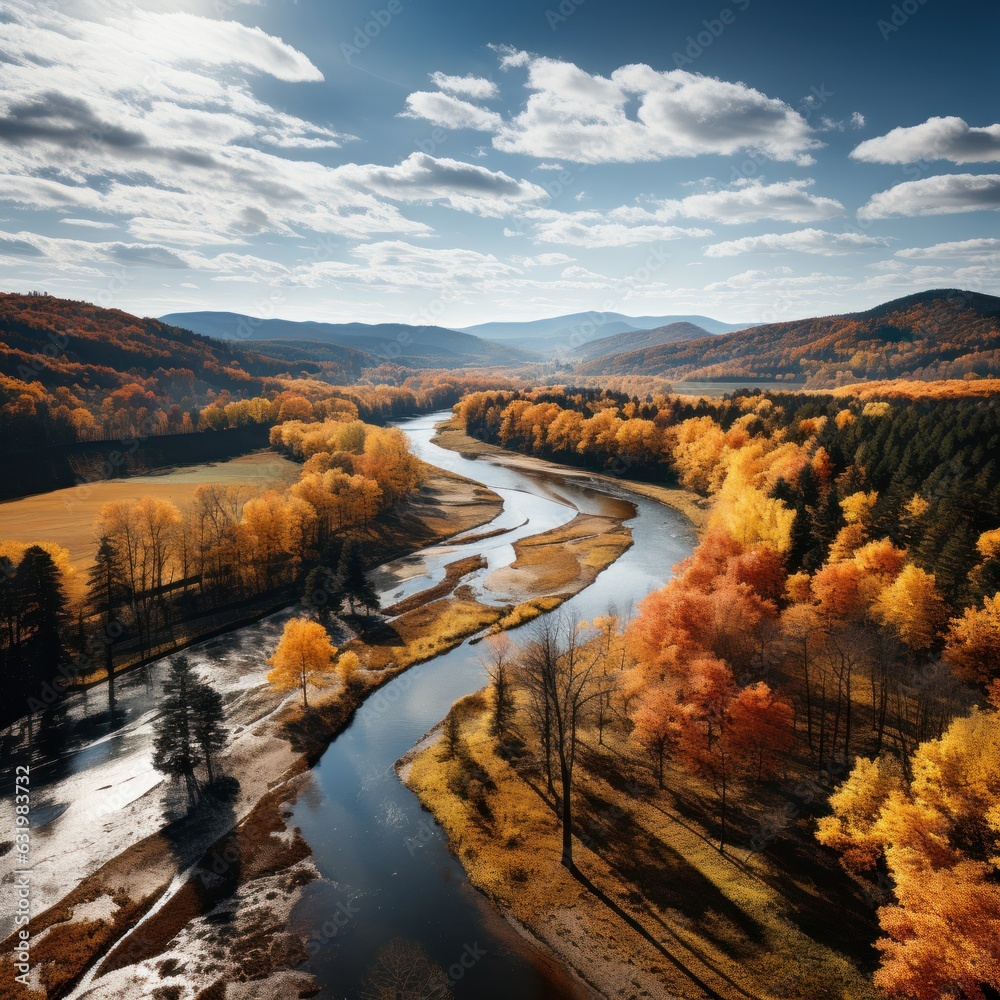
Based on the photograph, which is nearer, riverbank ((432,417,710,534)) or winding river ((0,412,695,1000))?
winding river ((0,412,695,1000))

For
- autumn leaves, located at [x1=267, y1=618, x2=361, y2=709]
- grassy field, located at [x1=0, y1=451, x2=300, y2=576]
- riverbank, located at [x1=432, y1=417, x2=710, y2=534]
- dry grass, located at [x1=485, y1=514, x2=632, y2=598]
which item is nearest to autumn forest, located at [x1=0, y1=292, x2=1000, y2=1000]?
autumn leaves, located at [x1=267, y1=618, x2=361, y2=709]

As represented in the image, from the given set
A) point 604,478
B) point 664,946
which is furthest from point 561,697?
point 604,478

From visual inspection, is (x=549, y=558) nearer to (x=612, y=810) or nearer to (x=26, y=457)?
(x=612, y=810)

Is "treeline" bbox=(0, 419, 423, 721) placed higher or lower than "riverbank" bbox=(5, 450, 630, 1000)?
higher

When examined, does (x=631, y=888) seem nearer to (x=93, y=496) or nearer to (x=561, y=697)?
(x=561, y=697)

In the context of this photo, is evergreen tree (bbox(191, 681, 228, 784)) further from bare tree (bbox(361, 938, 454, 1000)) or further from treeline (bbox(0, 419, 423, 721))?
bare tree (bbox(361, 938, 454, 1000))

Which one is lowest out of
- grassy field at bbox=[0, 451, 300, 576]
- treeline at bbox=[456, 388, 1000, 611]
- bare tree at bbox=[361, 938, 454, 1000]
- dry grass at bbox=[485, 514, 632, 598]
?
bare tree at bbox=[361, 938, 454, 1000]

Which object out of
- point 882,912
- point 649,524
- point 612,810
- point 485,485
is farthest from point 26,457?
point 882,912

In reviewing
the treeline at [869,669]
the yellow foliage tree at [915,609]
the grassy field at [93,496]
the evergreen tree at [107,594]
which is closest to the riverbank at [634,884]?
the treeline at [869,669]
